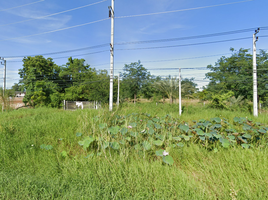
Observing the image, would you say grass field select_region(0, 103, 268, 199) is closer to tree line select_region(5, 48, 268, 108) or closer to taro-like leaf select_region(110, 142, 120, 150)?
taro-like leaf select_region(110, 142, 120, 150)

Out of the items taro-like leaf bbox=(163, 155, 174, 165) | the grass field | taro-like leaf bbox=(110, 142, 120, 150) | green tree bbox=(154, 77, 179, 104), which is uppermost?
green tree bbox=(154, 77, 179, 104)

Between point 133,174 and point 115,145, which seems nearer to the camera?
point 133,174

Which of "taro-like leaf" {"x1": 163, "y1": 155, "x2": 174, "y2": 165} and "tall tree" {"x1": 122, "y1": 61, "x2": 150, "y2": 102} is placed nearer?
"taro-like leaf" {"x1": 163, "y1": 155, "x2": 174, "y2": 165}

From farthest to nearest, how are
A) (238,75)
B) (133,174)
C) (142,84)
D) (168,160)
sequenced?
(142,84) < (238,75) < (168,160) < (133,174)

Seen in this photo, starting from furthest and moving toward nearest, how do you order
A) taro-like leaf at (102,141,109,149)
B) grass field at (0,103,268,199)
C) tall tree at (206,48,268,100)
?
tall tree at (206,48,268,100) < taro-like leaf at (102,141,109,149) < grass field at (0,103,268,199)

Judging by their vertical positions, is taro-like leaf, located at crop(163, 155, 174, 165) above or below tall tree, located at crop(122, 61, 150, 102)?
below

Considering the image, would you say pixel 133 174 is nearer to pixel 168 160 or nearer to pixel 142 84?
pixel 168 160

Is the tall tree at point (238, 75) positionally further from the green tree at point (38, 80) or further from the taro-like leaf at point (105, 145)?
the green tree at point (38, 80)

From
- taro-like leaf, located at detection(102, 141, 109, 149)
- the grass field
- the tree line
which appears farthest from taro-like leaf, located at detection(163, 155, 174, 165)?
the tree line

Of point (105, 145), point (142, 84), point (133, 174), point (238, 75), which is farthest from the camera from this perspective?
point (142, 84)

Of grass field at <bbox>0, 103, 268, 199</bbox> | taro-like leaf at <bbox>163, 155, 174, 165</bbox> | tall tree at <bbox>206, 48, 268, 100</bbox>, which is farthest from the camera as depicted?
tall tree at <bbox>206, 48, 268, 100</bbox>

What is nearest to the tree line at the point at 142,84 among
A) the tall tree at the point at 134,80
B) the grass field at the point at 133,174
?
the tall tree at the point at 134,80

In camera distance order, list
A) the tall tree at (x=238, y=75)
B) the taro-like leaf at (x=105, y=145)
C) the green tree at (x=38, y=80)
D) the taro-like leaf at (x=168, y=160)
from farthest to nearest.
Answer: the green tree at (x=38, y=80)
the tall tree at (x=238, y=75)
the taro-like leaf at (x=105, y=145)
the taro-like leaf at (x=168, y=160)

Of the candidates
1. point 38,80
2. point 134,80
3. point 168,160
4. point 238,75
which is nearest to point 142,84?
point 134,80
